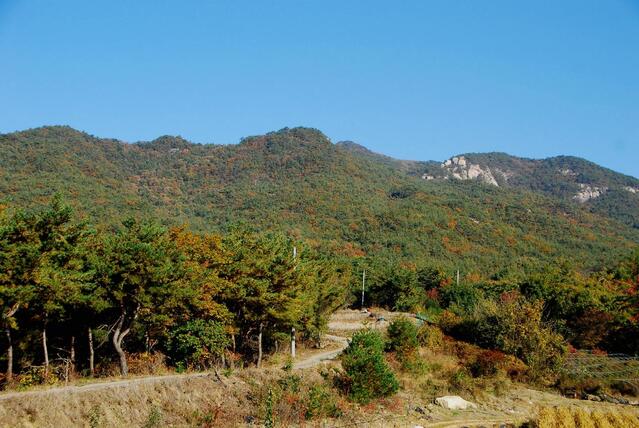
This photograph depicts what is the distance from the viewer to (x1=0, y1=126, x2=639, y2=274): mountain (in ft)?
291

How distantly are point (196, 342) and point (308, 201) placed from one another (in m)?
93.7

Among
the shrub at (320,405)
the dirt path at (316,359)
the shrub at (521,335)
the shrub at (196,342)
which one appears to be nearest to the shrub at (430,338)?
the shrub at (521,335)

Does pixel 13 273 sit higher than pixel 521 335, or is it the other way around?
pixel 13 273

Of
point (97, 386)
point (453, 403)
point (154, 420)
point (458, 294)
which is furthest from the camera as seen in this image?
point (458, 294)

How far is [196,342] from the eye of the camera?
2119 cm

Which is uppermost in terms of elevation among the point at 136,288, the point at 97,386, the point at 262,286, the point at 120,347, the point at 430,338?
the point at 136,288

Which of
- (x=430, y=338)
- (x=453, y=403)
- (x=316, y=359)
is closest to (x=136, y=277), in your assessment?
(x=316, y=359)

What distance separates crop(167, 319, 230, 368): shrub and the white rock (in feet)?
32.3

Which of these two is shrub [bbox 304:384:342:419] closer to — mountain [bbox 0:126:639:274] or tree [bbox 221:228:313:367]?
tree [bbox 221:228:313:367]

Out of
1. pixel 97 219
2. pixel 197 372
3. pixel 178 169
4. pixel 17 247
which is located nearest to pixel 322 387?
pixel 197 372

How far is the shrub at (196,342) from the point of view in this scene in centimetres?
2131

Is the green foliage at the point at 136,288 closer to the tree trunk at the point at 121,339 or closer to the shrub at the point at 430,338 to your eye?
the tree trunk at the point at 121,339

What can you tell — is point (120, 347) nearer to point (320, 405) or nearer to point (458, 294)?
point (320, 405)

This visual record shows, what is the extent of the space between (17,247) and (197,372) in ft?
27.5
